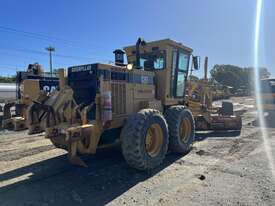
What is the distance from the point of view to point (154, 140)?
6.66 metres

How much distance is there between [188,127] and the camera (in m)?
8.27

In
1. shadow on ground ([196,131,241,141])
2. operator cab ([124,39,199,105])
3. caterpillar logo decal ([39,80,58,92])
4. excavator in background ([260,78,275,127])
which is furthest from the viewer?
excavator in background ([260,78,275,127])

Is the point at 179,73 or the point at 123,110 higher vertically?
the point at 179,73

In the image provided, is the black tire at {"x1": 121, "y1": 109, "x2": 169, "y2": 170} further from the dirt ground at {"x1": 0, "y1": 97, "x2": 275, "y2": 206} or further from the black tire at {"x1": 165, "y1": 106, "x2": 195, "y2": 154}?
the black tire at {"x1": 165, "y1": 106, "x2": 195, "y2": 154}

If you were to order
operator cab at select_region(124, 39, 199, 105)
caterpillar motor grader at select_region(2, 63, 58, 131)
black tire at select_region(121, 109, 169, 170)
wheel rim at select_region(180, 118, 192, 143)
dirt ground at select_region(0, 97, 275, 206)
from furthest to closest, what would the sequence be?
wheel rim at select_region(180, 118, 192, 143), operator cab at select_region(124, 39, 199, 105), caterpillar motor grader at select_region(2, 63, 58, 131), black tire at select_region(121, 109, 169, 170), dirt ground at select_region(0, 97, 275, 206)

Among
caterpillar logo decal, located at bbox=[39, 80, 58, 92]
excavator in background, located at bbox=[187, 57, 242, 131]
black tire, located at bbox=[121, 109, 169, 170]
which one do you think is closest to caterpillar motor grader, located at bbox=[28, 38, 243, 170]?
black tire, located at bbox=[121, 109, 169, 170]

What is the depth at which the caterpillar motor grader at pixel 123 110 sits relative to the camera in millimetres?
5762

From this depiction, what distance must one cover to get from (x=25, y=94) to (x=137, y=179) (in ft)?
16.9

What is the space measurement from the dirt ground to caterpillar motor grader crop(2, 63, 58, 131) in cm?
99

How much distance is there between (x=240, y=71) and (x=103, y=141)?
80984 mm

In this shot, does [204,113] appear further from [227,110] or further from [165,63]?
[165,63]

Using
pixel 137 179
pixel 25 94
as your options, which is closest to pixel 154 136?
pixel 137 179

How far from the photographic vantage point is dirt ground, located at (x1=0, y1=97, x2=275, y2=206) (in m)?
4.72

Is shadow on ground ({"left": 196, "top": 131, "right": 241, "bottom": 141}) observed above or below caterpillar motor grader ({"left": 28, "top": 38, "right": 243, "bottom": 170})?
below
